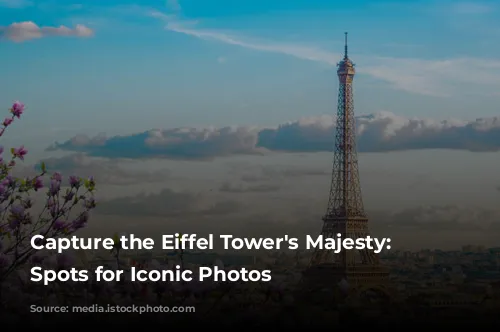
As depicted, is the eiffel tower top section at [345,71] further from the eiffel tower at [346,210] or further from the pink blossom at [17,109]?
the pink blossom at [17,109]

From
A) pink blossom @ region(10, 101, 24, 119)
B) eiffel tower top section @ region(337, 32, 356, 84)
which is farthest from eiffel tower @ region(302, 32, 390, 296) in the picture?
pink blossom @ region(10, 101, 24, 119)

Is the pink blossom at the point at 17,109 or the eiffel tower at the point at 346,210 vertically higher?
the eiffel tower at the point at 346,210

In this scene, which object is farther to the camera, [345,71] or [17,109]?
[345,71]

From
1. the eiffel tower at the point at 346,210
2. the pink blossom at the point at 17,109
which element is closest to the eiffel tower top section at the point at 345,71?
the eiffel tower at the point at 346,210

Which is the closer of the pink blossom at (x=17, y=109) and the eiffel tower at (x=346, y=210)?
the pink blossom at (x=17, y=109)

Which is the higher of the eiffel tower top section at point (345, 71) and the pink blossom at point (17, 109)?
the eiffel tower top section at point (345, 71)

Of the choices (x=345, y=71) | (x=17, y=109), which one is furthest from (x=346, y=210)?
(x=17, y=109)

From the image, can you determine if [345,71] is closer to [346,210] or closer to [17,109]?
[346,210]

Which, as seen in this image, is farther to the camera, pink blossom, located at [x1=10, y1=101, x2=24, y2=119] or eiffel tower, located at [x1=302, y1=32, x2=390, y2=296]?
eiffel tower, located at [x1=302, y1=32, x2=390, y2=296]

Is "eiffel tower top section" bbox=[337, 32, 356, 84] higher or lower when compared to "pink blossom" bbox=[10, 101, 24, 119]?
higher

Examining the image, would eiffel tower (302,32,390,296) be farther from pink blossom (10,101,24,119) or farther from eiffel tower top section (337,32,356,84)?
pink blossom (10,101,24,119)

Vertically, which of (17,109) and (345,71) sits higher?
(345,71)

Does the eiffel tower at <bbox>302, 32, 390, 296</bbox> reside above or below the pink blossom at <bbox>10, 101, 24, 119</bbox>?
above
